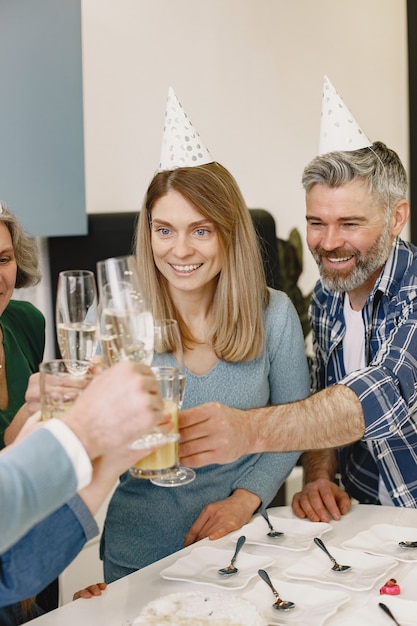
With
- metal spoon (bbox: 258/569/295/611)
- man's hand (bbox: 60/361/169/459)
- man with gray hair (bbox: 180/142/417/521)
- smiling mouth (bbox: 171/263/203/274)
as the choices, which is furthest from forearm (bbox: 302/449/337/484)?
man's hand (bbox: 60/361/169/459)

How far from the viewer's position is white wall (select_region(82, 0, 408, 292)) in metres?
3.25

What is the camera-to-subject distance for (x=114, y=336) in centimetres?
117

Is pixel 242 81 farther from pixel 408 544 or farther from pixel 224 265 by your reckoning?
pixel 408 544

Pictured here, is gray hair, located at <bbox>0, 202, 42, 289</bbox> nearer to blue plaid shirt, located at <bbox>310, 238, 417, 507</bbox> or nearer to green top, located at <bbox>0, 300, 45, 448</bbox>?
green top, located at <bbox>0, 300, 45, 448</bbox>

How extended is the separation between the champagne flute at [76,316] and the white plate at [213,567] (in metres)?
0.43

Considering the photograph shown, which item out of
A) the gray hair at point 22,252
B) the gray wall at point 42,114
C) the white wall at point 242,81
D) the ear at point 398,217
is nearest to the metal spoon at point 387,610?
the ear at point 398,217

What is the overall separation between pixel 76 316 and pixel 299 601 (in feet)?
1.94

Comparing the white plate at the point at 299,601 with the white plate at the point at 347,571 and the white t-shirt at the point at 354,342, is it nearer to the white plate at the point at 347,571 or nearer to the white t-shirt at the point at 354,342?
the white plate at the point at 347,571

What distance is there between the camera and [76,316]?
1.41 meters

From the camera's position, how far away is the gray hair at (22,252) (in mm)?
2054

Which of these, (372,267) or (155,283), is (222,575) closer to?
(155,283)

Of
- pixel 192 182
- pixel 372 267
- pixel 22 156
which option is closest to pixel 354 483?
pixel 372 267

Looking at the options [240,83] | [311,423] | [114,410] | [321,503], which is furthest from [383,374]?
[240,83]

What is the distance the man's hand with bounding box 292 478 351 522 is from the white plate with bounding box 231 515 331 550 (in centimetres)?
4
